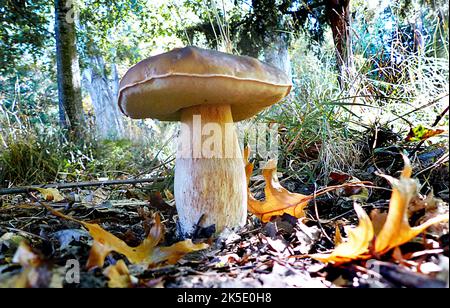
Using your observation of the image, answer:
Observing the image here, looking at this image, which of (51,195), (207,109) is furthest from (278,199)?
(51,195)

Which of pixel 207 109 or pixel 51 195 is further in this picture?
pixel 51 195

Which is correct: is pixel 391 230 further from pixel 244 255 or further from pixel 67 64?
pixel 67 64

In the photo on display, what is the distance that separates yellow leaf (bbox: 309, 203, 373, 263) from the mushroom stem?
0.45 m

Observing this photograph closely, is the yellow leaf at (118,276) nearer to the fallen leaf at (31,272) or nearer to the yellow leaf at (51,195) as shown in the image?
the fallen leaf at (31,272)

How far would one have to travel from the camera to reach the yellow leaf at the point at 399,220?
2.14 feet

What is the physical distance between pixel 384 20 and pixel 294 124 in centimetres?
145

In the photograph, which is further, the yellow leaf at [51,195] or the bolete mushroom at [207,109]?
the yellow leaf at [51,195]

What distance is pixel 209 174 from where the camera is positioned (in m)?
1.16

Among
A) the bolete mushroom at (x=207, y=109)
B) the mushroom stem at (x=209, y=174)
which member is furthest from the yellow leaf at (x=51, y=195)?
the mushroom stem at (x=209, y=174)

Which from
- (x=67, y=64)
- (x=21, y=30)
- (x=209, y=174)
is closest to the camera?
(x=209, y=174)

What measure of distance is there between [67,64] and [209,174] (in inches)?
139

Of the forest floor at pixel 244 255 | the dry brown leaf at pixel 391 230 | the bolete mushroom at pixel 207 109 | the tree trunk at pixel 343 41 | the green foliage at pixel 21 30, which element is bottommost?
the forest floor at pixel 244 255

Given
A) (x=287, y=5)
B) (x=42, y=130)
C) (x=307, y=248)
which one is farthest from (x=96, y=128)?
(x=307, y=248)

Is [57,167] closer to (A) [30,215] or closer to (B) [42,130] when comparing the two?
(B) [42,130]
